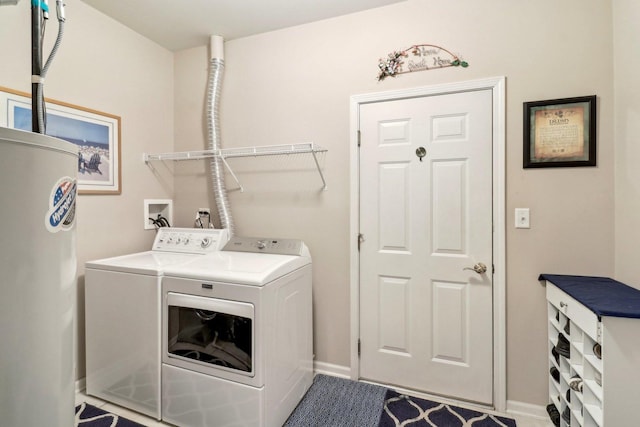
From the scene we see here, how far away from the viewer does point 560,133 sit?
1.80m

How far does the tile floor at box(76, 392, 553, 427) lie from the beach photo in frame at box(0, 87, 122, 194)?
1.40m

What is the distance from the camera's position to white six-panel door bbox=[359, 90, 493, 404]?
1972mm

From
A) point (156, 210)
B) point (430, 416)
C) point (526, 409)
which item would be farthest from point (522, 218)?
point (156, 210)

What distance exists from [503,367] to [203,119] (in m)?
2.98

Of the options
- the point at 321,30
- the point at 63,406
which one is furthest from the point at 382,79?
the point at 63,406

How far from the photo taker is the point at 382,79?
2.18 metres

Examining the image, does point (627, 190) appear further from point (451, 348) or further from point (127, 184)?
point (127, 184)

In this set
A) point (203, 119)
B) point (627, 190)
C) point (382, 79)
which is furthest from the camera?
point (203, 119)

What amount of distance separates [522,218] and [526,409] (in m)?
1.18

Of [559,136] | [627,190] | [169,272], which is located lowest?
[169,272]

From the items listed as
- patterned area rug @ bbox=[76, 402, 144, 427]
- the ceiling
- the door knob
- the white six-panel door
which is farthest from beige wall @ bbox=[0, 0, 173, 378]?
the door knob

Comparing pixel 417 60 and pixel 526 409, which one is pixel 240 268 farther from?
pixel 526 409

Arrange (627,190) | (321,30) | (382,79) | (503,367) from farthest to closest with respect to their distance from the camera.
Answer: (321,30) < (382,79) < (503,367) < (627,190)

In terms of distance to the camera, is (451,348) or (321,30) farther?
(321,30)
